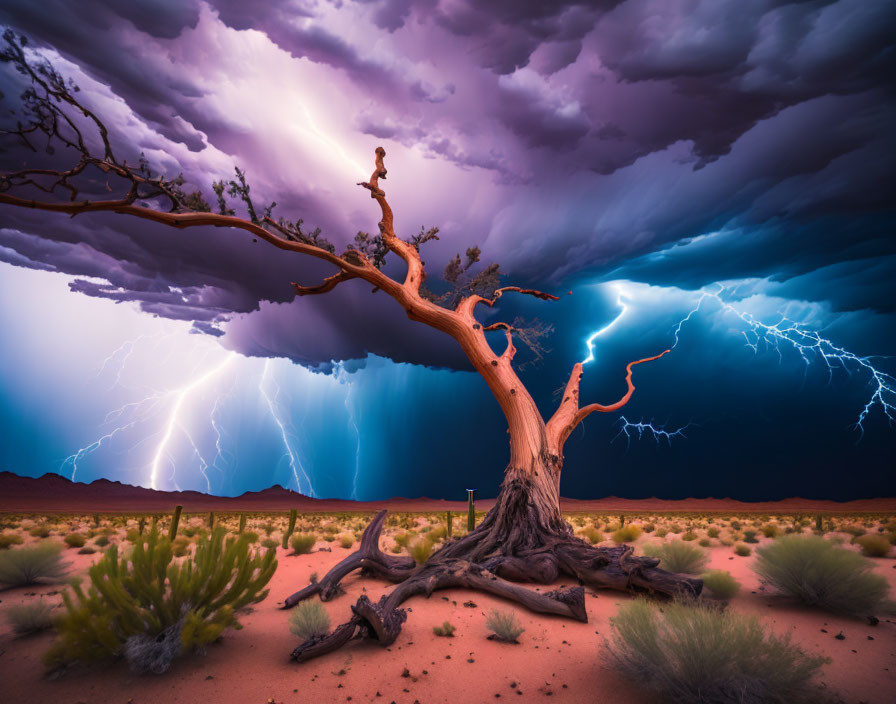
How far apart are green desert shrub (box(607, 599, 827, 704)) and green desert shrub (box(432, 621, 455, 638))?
191cm

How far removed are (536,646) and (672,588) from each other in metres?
2.35

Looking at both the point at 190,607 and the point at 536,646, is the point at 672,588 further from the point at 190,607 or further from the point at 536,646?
the point at 190,607

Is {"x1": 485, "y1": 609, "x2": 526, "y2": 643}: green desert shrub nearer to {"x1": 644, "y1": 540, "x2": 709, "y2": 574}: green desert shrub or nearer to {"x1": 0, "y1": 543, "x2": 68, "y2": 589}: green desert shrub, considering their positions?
{"x1": 644, "y1": 540, "x2": 709, "y2": 574}: green desert shrub

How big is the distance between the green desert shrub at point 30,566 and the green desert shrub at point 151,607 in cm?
421

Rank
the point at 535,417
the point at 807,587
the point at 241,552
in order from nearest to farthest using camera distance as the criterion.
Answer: the point at 241,552 → the point at 807,587 → the point at 535,417

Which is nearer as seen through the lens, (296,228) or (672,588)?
(672,588)

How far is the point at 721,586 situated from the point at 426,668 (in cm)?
432

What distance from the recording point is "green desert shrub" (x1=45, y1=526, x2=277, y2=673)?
11.0ft

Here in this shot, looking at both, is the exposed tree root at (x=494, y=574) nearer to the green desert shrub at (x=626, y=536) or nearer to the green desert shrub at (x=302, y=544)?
the green desert shrub at (x=302, y=544)

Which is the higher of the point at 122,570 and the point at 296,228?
the point at 296,228

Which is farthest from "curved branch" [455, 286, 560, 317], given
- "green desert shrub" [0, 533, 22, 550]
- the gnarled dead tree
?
"green desert shrub" [0, 533, 22, 550]

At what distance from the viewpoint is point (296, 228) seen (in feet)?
29.2

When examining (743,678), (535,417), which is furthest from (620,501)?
(743,678)

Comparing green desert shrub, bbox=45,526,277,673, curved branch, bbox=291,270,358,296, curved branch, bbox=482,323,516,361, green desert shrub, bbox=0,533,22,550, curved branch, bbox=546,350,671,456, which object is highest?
curved branch, bbox=291,270,358,296
